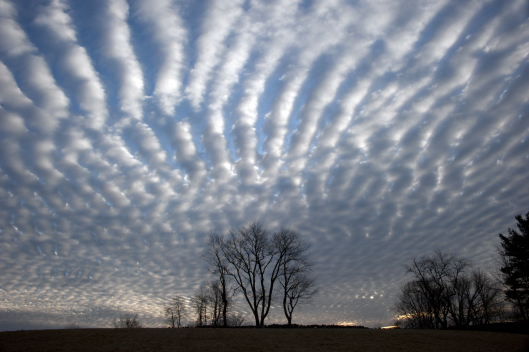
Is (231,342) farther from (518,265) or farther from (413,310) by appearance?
(413,310)

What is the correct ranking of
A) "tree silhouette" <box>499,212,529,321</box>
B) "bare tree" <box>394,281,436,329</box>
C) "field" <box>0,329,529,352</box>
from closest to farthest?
"field" <box>0,329,529,352</box> → "tree silhouette" <box>499,212,529,321</box> → "bare tree" <box>394,281,436,329</box>

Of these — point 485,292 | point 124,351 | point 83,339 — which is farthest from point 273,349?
point 485,292

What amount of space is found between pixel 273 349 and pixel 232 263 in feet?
78.9

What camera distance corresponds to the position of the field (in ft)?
→ 61.1

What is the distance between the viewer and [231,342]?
818 inches

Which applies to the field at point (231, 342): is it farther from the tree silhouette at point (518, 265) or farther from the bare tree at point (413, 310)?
the bare tree at point (413, 310)

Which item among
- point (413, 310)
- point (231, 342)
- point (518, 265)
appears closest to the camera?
point (231, 342)

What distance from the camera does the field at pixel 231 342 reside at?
18625 mm

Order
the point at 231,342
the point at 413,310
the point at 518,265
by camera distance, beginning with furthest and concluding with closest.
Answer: the point at 413,310, the point at 518,265, the point at 231,342

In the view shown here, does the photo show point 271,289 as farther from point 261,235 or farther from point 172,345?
point 172,345

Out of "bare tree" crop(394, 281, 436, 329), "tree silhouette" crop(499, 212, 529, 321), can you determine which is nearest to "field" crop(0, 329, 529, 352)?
"tree silhouette" crop(499, 212, 529, 321)

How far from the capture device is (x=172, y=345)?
19.4 m

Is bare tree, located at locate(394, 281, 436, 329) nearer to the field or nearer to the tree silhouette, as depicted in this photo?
the tree silhouette

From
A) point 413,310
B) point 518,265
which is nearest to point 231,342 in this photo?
point 518,265
